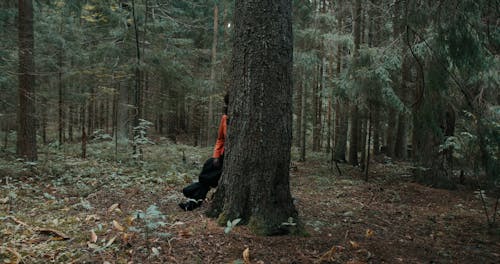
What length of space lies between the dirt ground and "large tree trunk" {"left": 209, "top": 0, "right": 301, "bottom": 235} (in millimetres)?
320

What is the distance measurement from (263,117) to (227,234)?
145cm

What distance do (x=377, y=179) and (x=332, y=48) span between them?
20.4ft

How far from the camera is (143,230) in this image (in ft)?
13.5

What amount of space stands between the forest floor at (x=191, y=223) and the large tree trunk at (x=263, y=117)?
1.05ft

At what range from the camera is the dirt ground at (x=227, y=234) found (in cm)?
363

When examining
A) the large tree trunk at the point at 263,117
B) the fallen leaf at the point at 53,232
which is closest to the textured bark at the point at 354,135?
the large tree trunk at the point at 263,117

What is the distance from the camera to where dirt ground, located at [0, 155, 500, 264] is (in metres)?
3.63

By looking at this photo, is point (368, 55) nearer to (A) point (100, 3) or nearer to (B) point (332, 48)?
(B) point (332, 48)

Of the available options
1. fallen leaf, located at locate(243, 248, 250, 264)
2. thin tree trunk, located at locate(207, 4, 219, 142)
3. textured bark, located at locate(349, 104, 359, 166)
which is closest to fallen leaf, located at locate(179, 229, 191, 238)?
fallen leaf, located at locate(243, 248, 250, 264)

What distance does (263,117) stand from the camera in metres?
4.23

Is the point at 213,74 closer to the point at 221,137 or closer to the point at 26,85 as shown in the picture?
the point at 26,85

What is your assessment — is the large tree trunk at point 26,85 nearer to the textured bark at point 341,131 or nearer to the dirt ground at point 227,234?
the dirt ground at point 227,234

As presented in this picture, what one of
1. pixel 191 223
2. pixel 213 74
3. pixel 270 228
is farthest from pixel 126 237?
pixel 213 74

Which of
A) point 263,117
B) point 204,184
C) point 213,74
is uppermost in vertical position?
point 213,74
